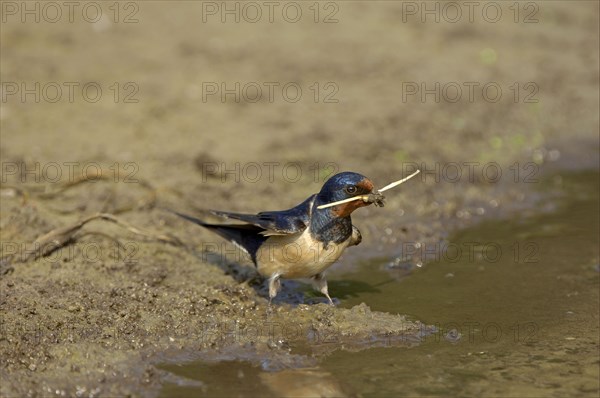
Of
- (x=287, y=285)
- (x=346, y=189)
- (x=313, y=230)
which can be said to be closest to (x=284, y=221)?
(x=313, y=230)

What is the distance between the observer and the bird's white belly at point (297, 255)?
635cm

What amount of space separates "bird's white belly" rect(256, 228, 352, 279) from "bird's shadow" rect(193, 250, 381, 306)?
446 mm

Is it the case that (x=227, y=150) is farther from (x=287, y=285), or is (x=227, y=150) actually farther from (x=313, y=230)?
(x=313, y=230)

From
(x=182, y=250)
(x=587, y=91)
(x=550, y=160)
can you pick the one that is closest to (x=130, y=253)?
(x=182, y=250)

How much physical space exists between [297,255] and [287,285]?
1.10 meters

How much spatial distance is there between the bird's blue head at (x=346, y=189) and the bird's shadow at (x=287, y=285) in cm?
88

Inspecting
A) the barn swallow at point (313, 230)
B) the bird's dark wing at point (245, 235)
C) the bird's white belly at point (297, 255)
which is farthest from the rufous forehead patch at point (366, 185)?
the bird's dark wing at point (245, 235)

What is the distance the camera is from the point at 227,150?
9914mm

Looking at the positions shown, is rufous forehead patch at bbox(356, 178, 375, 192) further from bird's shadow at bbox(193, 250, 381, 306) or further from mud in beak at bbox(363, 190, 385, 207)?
bird's shadow at bbox(193, 250, 381, 306)

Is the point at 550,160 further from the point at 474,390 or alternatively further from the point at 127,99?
the point at 474,390

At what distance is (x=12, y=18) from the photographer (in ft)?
39.9

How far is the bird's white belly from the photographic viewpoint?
20.8 feet

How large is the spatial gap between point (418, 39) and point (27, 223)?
688cm

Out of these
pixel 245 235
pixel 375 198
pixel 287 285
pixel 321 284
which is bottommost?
pixel 287 285
